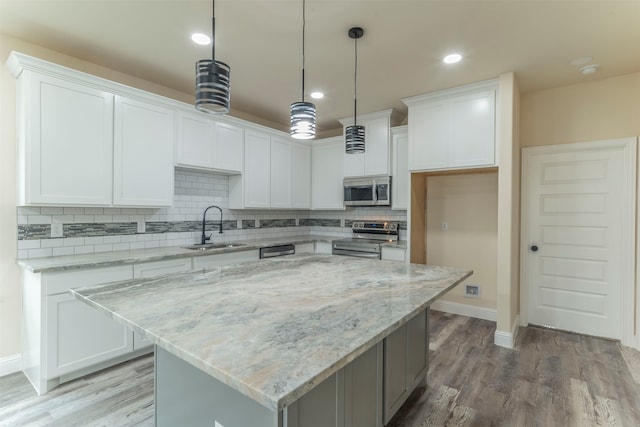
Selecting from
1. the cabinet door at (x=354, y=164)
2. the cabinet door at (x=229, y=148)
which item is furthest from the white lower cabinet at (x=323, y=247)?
Answer: the cabinet door at (x=229, y=148)

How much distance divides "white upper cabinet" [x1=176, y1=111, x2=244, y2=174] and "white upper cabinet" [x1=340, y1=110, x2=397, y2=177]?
1624mm

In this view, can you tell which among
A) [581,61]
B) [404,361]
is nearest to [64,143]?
[404,361]

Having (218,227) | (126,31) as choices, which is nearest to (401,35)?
(126,31)

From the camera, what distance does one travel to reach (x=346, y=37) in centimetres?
253

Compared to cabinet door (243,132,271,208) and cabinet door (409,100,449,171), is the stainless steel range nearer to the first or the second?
cabinet door (409,100,449,171)

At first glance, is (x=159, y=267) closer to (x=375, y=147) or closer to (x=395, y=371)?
(x=395, y=371)

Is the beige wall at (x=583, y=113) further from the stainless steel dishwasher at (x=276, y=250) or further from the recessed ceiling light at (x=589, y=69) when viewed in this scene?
the stainless steel dishwasher at (x=276, y=250)

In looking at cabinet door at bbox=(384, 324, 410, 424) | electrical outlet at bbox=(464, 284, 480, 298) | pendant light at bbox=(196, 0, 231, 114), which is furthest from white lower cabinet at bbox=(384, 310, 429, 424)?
electrical outlet at bbox=(464, 284, 480, 298)

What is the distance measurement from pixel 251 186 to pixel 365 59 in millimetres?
2120

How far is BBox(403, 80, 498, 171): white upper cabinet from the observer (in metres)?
3.35

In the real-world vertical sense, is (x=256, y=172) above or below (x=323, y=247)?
above

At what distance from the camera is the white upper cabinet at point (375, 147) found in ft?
14.3

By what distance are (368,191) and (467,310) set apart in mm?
2005

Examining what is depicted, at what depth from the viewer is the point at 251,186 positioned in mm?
4215
